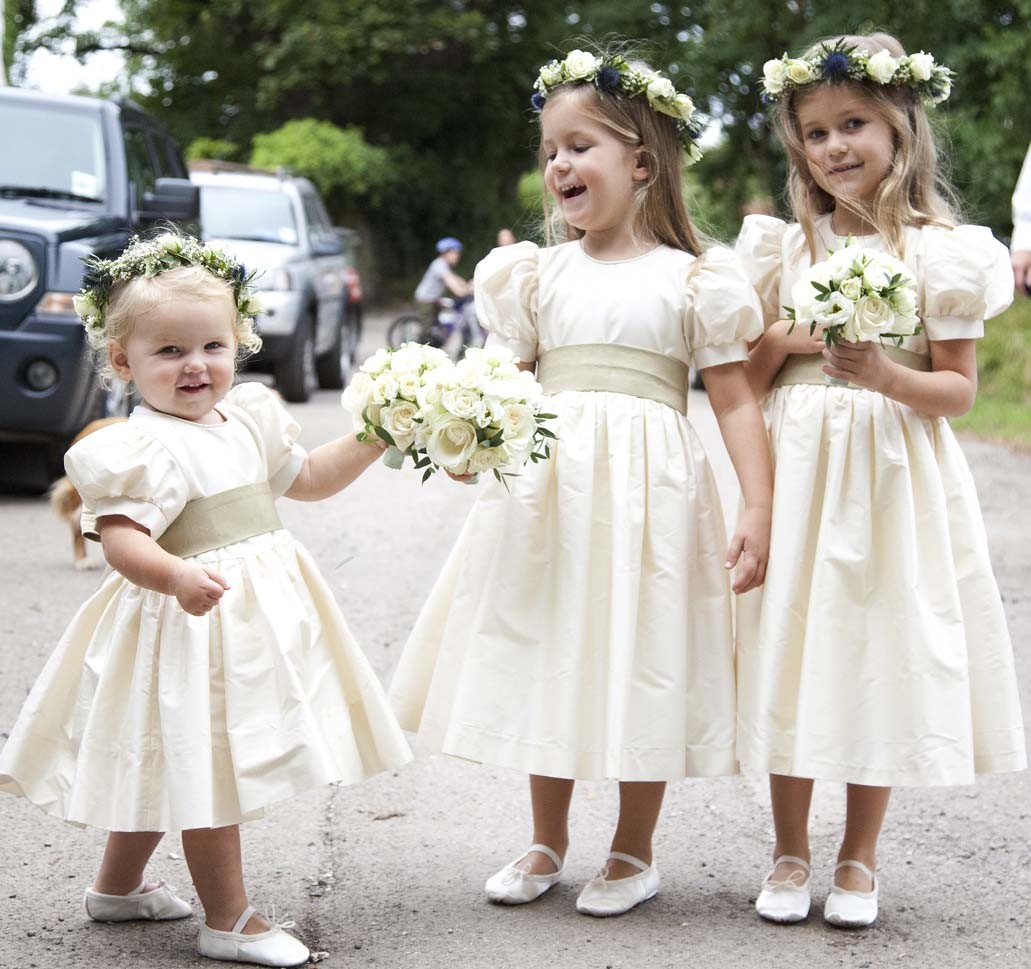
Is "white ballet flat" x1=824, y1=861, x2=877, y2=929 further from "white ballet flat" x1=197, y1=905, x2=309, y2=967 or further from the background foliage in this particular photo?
the background foliage

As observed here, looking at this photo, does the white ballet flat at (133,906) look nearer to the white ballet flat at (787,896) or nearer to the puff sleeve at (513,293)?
the white ballet flat at (787,896)

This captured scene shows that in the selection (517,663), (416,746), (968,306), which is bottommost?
(416,746)

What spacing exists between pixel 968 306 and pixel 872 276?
395mm

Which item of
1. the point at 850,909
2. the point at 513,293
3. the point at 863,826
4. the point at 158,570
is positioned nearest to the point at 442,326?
the point at 513,293

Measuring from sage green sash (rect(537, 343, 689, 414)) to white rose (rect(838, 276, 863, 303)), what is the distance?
0.54 metres

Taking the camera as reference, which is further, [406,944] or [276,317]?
[276,317]

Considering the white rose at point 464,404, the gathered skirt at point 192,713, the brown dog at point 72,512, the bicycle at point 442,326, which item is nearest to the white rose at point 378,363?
the white rose at point 464,404

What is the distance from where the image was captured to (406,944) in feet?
11.0

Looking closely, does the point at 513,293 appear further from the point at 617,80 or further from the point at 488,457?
the point at 488,457

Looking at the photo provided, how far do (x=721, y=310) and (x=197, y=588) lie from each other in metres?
1.29

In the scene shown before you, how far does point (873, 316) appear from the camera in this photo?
10.4 feet

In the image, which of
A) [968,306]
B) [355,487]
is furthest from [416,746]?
[355,487]

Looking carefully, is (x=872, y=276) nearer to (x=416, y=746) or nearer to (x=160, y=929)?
(x=160, y=929)

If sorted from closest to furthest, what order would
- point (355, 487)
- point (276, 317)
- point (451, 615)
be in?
point (451, 615) → point (355, 487) → point (276, 317)
